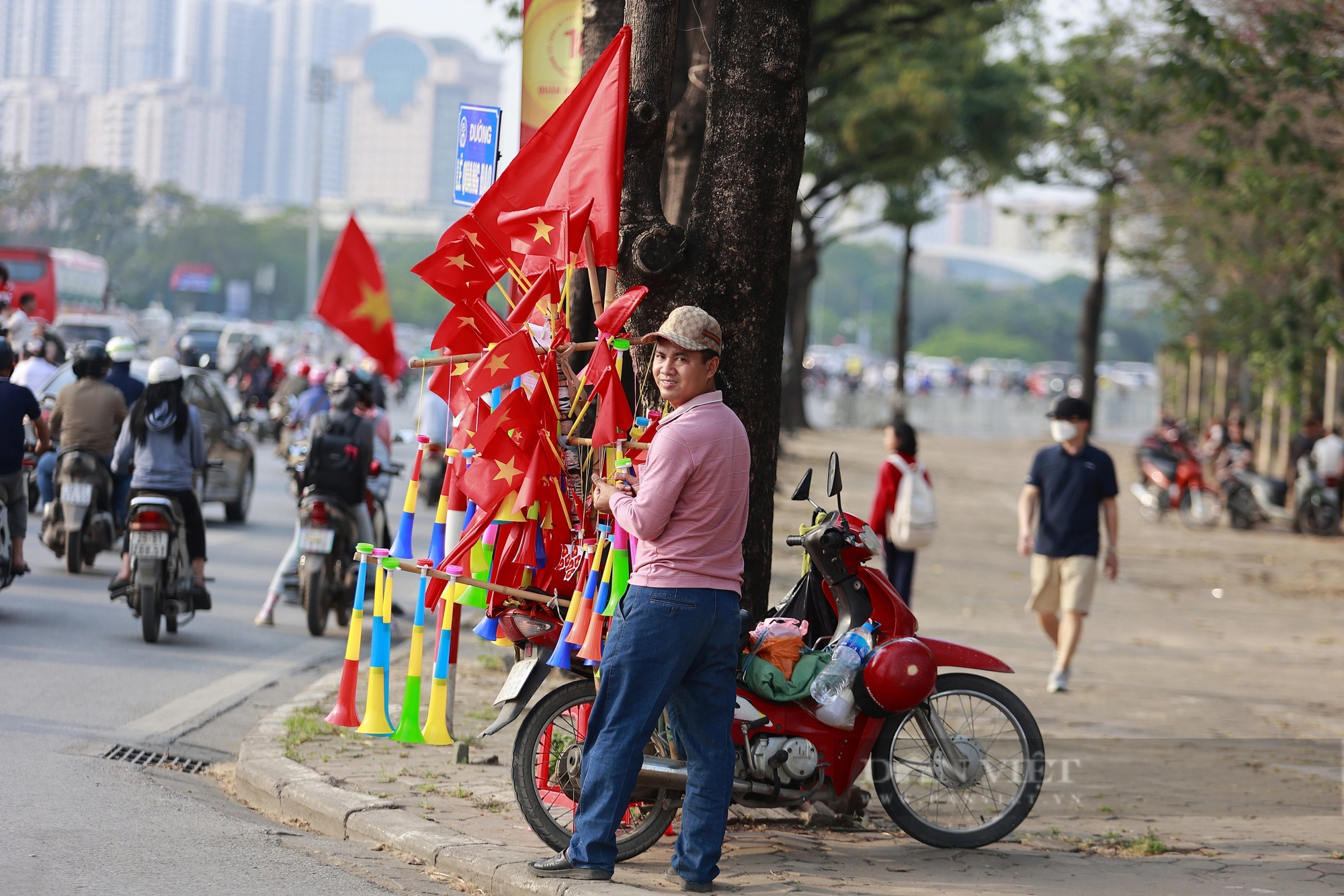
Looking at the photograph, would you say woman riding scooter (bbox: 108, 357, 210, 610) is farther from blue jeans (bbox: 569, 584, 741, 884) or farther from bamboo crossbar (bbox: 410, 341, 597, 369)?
blue jeans (bbox: 569, 584, 741, 884)

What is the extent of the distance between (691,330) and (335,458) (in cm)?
551

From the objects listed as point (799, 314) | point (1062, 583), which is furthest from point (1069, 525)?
point (799, 314)

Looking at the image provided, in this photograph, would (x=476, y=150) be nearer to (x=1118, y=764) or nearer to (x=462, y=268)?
(x=462, y=268)

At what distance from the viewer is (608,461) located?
5.42 m

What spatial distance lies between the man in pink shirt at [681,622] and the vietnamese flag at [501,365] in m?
0.60

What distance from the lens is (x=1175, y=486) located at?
2373 cm

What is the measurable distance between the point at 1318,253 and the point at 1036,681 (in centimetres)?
1125

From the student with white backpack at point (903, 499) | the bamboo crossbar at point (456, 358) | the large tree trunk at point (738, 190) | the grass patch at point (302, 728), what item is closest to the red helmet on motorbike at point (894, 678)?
the large tree trunk at point (738, 190)

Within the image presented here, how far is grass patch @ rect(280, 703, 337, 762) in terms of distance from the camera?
6.75 metres

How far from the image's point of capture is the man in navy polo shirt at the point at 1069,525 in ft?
30.5

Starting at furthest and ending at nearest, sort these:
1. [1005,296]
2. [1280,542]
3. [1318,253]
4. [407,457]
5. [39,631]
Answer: [1005,296], [407,457], [1280,542], [1318,253], [39,631]

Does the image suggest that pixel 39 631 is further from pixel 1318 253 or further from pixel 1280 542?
pixel 1280 542

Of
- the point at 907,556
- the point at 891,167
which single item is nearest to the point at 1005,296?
the point at 891,167

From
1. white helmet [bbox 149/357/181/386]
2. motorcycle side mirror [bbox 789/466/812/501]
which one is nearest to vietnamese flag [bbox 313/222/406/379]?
white helmet [bbox 149/357/181/386]
